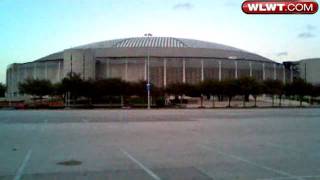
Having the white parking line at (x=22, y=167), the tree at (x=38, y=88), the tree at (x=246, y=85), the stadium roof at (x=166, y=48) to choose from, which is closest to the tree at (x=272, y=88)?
the tree at (x=246, y=85)

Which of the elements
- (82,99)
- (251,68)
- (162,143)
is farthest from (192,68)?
(162,143)

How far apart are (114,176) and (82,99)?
9852 centimetres

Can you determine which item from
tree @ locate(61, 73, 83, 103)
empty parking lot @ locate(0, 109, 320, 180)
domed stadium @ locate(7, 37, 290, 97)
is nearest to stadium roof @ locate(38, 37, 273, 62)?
domed stadium @ locate(7, 37, 290, 97)

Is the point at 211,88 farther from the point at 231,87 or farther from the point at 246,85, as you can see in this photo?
the point at 246,85

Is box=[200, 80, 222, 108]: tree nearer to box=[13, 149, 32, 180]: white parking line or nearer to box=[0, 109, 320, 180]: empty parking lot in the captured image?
box=[0, 109, 320, 180]: empty parking lot

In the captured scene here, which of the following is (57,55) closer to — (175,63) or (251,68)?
(175,63)

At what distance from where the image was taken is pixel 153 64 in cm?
13200

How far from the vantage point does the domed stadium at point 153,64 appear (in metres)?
132

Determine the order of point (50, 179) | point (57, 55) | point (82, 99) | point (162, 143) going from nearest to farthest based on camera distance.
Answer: point (50, 179) < point (162, 143) < point (82, 99) < point (57, 55)

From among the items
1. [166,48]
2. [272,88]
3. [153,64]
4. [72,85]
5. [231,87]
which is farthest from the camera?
[166,48]

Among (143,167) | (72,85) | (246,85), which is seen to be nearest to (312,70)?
(246,85)

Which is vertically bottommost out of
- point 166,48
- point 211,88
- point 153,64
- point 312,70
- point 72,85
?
point 211,88

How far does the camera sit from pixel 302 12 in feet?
49.6

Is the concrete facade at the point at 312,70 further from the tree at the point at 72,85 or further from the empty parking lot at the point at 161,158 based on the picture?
the empty parking lot at the point at 161,158
